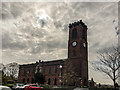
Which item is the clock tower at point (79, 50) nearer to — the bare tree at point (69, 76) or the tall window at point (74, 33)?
the tall window at point (74, 33)

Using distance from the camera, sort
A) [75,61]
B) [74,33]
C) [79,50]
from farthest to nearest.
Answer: [74,33], [79,50], [75,61]

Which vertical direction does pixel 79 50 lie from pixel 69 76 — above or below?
above

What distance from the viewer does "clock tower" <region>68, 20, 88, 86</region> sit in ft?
155

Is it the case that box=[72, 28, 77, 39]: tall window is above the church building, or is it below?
above

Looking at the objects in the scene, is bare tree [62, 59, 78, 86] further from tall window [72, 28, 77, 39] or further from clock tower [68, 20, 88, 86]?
tall window [72, 28, 77, 39]

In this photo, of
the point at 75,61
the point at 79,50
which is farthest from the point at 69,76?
the point at 79,50

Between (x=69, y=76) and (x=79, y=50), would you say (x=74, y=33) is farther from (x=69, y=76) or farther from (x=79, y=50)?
(x=69, y=76)

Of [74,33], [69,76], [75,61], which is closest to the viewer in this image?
[69,76]

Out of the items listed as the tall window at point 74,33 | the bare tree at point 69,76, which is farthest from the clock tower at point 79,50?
the bare tree at point 69,76

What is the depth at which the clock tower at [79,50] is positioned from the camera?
4731cm

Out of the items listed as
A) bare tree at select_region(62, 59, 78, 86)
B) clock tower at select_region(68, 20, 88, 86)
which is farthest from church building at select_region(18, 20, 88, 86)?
bare tree at select_region(62, 59, 78, 86)

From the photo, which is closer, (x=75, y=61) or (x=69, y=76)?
(x=69, y=76)

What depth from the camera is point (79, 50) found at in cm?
4931

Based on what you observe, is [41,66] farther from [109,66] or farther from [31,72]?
[109,66]
